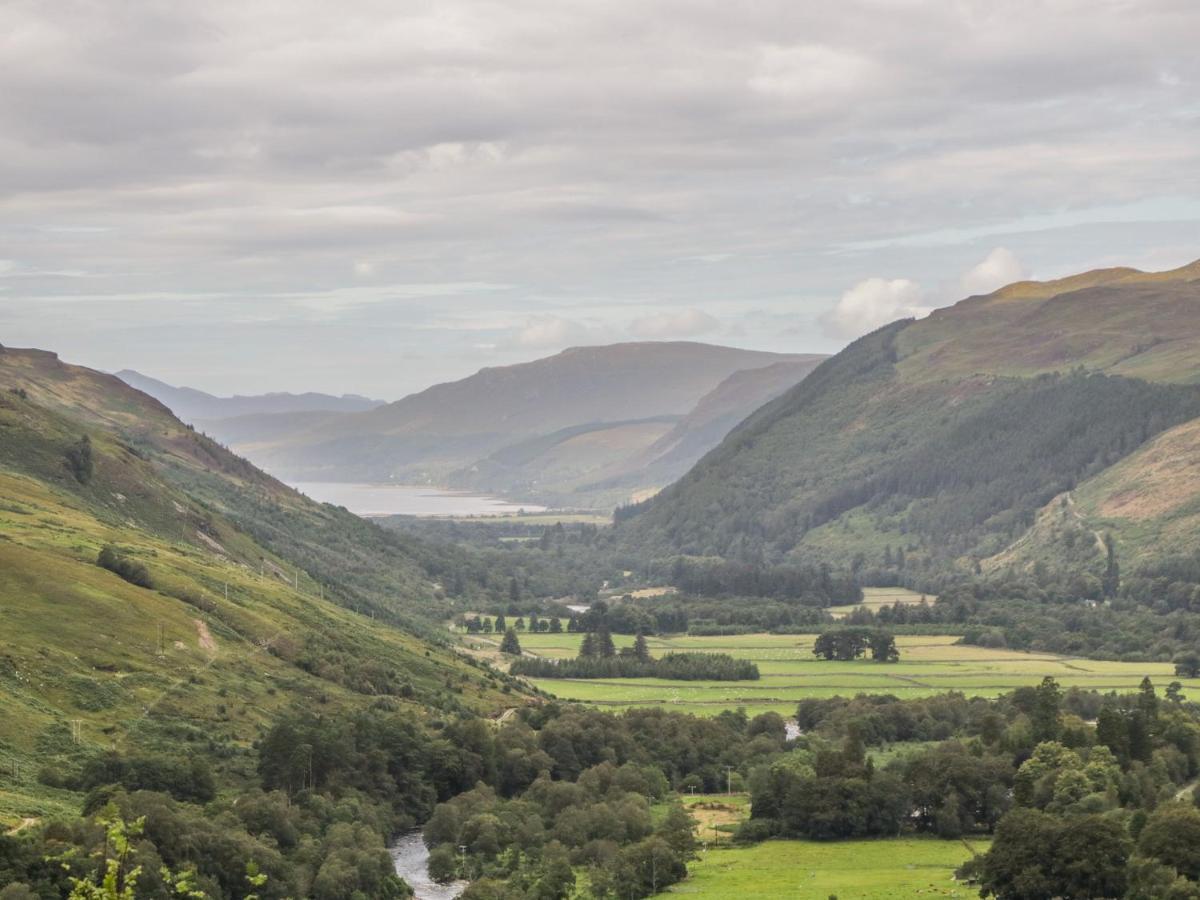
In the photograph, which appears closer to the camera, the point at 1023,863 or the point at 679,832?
the point at 1023,863

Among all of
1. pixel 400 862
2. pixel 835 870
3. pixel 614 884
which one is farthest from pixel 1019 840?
pixel 400 862

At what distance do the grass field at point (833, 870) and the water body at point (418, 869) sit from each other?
1635 centimetres

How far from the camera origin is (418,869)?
136 meters

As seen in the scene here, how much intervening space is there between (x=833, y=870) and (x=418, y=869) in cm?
3177

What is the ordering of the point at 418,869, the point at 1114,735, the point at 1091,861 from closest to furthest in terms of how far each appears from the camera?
the point at 1091,861
the point at 418,869
the point at 1114,735

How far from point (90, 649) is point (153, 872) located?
57593 millimetres

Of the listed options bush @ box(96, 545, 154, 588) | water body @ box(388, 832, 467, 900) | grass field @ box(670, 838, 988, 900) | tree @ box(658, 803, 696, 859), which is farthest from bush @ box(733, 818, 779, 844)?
bush @ box(96, 545, 154, 588)

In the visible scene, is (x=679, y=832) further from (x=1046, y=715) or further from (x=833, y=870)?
(x=1046, y=715)

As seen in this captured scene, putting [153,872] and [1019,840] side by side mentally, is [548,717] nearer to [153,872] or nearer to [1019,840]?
[1019,840]

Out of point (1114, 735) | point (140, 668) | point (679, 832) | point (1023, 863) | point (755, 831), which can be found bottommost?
point (755, 831)

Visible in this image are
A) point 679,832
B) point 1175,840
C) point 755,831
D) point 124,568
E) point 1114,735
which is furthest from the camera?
point 124,568

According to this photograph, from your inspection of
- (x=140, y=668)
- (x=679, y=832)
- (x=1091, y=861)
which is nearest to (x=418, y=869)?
(x=679, y=832)

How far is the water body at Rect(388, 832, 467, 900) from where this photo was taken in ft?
421

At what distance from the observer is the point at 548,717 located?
18375cm
